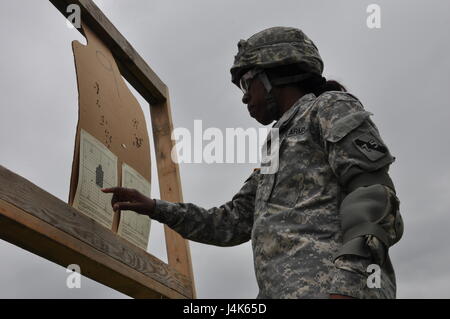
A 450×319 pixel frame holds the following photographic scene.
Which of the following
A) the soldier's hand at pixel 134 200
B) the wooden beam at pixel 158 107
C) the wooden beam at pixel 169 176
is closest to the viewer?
the soldier's hand at pixel 134 200

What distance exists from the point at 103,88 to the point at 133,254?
0.73m

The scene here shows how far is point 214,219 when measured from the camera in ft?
7.10

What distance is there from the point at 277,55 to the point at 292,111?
0.23 m

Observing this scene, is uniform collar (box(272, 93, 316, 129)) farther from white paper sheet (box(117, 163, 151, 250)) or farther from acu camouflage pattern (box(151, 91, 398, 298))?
white paper sheet (box(117, 163, 151, 250))

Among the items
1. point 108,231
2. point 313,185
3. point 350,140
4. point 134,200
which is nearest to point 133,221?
point 108,231

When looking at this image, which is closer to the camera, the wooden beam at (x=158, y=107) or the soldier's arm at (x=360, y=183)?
the soldier's arm at (x=360, y=183)

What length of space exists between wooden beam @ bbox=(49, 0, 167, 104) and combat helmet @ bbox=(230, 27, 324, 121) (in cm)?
91

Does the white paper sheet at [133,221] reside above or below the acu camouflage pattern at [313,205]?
above

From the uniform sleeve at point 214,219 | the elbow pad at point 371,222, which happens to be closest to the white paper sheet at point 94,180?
the uniform sleeve at point 214,219

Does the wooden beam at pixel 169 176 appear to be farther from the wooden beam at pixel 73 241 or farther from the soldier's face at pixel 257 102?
the soldier's face at pixel 257 102

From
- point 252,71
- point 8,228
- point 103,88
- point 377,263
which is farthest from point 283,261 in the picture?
point 103,88

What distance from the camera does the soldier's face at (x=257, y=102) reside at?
76.9 inches

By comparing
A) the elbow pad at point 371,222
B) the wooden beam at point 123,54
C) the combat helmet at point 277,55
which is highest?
the wooden beam at point 123,54
